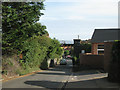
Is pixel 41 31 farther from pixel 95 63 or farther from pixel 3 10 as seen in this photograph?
pixel 95 63

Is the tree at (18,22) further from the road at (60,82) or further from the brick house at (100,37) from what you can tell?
the brick house at (100,37)

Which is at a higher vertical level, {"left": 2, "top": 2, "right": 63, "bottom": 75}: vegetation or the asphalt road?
{"left": 2, "top": 2, "right": 63, "bottom": 75}: vegetation

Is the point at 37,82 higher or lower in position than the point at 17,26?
lower

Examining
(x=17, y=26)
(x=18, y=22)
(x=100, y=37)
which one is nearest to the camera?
(x=17, y=26)

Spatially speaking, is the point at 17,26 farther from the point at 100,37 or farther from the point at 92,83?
the point at 100,37

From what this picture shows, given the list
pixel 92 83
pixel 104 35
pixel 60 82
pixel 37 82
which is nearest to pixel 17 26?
pixel 37 82

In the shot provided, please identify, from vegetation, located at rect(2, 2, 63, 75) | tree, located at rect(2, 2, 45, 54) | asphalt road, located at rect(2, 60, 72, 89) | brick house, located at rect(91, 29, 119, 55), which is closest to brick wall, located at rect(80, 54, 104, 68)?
brick house, located at rect(91, 29, 119, 55)

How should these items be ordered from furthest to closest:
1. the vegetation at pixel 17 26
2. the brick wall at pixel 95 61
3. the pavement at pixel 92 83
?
the brick wall at pixel 95 61 → the vegetation at pixel 17 26 → the pavement at pixel 92 83

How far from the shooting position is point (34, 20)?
1881 centimetres

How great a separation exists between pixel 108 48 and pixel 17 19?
8.40 m

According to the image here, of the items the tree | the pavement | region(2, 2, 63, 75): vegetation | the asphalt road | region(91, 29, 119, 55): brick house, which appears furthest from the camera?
region(91, 29, 119, 55): brick house

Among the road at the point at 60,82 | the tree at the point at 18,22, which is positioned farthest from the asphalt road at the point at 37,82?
the tree at the point at 18,22

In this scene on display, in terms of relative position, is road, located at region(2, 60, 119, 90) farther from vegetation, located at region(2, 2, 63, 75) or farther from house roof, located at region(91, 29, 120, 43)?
house roof, located at region(91, 29, 120, 43)

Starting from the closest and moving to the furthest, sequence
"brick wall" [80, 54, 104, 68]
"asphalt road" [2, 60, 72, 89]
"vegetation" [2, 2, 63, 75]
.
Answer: "asphalt road" [2, 60, 72, 89] → "vegetation" [2, 2, 63, 75] → "brick wall" [80, 54, 104, 68]
